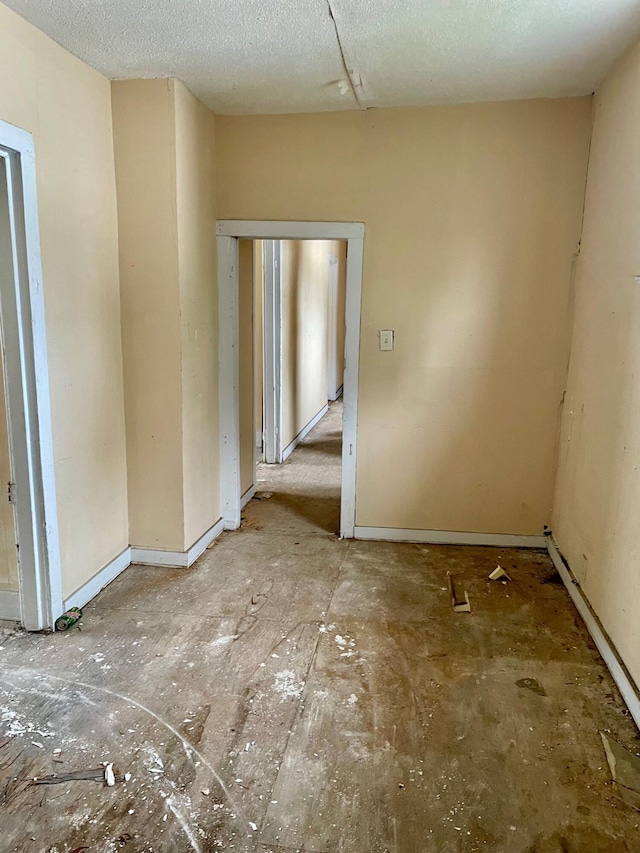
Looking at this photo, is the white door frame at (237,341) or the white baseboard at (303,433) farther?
the white baseboard at (303,433)

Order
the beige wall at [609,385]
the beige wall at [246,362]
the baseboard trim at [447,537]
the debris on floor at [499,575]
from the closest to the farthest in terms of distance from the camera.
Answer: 1. the beige wall at [609,385]
2. the debris on floor at [499,575]
3. the baseboard trim at [447,537]
4. the beige wall at [246,362]

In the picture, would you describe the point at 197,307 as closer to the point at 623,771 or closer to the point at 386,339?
the point at 386,339

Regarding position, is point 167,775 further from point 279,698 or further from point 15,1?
point 15,1

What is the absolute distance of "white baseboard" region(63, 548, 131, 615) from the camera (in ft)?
9.30

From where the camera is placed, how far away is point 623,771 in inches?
74.2

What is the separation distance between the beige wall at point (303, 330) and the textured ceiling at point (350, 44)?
8.24 feet

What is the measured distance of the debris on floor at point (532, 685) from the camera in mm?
2285

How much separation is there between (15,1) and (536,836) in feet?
10.5

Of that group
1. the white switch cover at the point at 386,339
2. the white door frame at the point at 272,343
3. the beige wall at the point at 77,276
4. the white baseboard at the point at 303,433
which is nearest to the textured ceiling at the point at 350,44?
the beige wall at the point at 77,276

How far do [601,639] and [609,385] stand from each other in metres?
1.10

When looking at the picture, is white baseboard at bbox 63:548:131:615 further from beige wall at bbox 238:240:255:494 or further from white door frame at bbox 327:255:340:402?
white door frame at bbox 327:255:340:402

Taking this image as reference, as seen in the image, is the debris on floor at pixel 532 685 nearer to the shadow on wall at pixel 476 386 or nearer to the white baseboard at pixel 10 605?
the shadow on wall at pixel 476 386

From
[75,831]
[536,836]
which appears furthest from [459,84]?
[75,831]

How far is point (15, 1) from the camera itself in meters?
2.16
